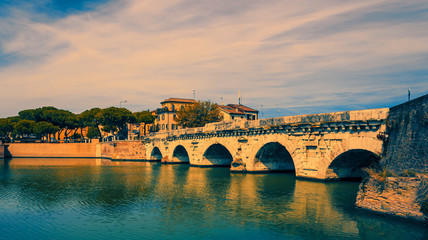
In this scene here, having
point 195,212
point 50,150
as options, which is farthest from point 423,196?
point 50,150

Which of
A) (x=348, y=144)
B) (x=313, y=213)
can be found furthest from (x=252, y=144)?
(x=313, y=213)

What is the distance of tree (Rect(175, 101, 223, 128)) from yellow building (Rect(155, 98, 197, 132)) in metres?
23.2

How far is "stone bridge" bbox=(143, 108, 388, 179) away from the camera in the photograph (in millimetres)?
26188

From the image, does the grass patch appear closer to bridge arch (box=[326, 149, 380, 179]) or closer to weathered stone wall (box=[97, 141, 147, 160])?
bridge arch (box=[326, 149, 380, 179])

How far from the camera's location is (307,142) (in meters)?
30.9

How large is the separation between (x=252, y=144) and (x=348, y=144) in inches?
526

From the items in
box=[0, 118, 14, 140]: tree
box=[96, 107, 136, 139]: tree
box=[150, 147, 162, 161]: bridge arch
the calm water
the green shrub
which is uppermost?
box=[96, 107, 136, 139]: tree

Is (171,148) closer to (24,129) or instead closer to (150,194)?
(150,194)

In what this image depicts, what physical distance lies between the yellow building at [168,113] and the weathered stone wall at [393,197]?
8254cm

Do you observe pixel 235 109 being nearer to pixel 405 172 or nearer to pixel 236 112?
pixel 236 112

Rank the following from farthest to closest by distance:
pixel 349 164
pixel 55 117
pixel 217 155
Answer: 1. pixel 55 117
2. pixel 217 155
3. pixel 349 164

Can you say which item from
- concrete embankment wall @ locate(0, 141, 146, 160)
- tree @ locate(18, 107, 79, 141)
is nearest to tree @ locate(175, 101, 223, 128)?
concrete embankment wall @ locate(0, 141, 146, 160)

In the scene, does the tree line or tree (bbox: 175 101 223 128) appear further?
the tree line

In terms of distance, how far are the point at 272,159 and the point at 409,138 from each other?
23.0 metres
